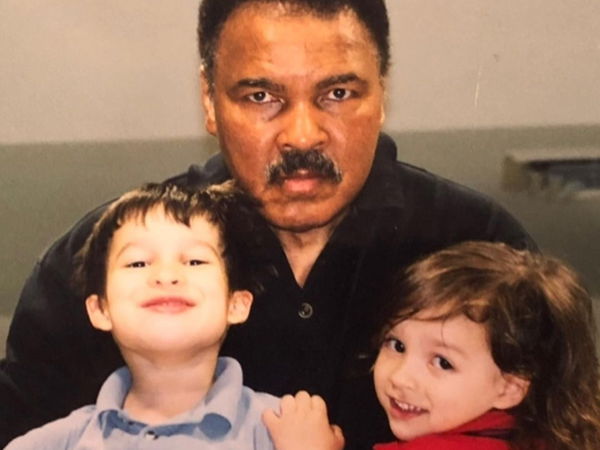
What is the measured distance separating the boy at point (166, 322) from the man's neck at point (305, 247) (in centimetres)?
5

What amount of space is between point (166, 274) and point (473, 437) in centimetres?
31

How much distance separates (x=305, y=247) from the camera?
859 millimetres

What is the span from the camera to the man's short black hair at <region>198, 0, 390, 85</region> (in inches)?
31.8

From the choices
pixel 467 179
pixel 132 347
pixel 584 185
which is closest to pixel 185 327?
pixel 132 347

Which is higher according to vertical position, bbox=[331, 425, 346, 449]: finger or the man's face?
the man's face

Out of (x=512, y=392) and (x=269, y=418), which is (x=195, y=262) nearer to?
(x=269, y=418)

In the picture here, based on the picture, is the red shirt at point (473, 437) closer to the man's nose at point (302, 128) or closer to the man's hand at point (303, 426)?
the man's hand at point (303, 426)

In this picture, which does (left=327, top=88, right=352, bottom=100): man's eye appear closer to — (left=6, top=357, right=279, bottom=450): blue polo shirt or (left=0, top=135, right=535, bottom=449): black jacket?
(left=0, top=135, right=535, bottom=449): black jacket

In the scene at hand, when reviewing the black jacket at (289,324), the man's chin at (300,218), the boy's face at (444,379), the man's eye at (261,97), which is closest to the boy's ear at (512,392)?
the boy's face at (444,379)

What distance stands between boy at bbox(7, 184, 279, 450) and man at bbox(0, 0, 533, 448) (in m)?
0.02

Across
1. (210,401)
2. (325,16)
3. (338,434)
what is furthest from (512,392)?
(325,16)

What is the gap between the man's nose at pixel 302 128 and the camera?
2.67 feet

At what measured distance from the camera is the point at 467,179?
0.88 metres

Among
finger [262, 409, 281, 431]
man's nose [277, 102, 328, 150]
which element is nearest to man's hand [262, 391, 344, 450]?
finger [262, 409, 281, 431]
